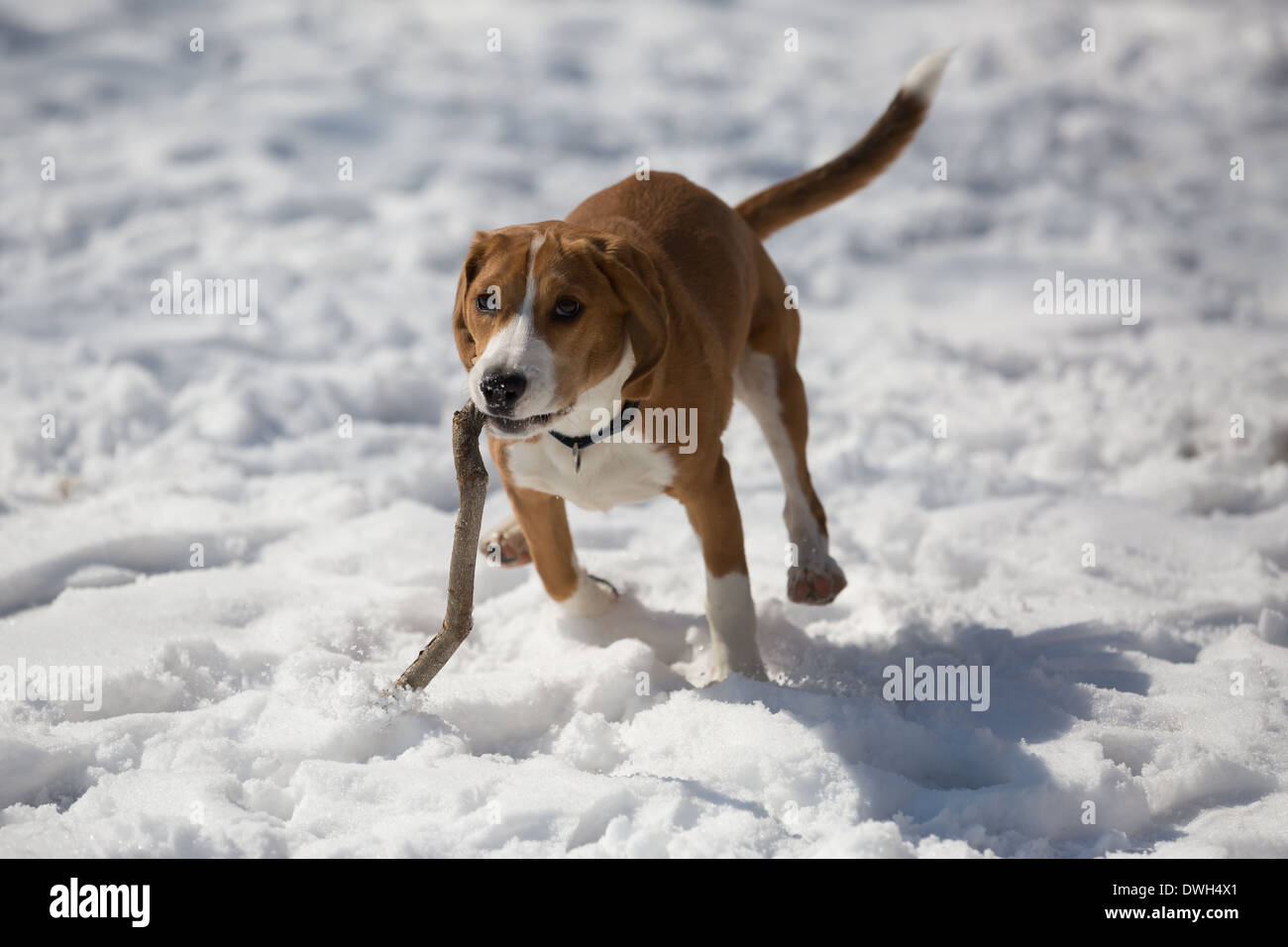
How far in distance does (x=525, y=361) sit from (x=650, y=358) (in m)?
0.42

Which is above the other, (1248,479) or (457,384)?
(457,384)

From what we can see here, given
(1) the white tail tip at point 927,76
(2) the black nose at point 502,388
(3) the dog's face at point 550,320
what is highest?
(1) the white tail tip at point 927,76

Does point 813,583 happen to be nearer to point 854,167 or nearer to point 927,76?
point 854,167

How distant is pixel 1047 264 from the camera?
8.34 metres

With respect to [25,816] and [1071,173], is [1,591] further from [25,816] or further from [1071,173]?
[1071,173]

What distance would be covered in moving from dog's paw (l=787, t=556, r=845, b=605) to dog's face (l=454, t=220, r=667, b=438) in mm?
1051

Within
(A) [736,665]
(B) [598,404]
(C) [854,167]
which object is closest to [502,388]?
(B) [598,404]

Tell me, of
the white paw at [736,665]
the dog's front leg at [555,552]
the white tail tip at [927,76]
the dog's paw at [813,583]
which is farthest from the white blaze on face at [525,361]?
the white tail tip at [927,76]

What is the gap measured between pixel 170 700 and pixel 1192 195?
338 inches

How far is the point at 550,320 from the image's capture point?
9.50 feet

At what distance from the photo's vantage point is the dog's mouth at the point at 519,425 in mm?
2889

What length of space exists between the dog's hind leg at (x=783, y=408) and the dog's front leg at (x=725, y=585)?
554 millimetres

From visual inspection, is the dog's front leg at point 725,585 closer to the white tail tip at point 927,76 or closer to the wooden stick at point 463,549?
the wooden stick at point 463,549
